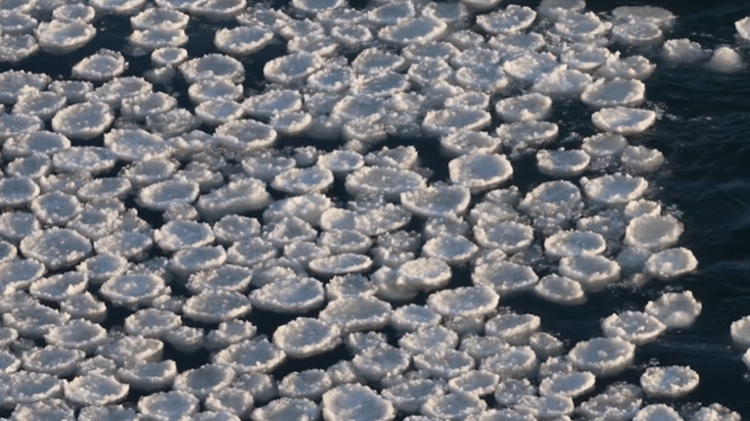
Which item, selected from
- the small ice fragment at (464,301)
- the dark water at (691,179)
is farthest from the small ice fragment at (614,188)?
the small ice fragment at (464,301)

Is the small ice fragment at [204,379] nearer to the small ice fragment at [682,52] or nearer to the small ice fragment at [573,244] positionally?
the small ice fragment at [573,244]

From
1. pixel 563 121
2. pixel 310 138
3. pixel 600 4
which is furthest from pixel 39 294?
pixel 600 4

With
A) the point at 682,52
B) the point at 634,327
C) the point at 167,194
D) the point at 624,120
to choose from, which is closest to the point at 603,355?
the point at 634,327

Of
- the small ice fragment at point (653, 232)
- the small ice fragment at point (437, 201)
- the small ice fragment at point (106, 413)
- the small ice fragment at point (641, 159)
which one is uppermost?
the small ice fragment at point (641, 159)

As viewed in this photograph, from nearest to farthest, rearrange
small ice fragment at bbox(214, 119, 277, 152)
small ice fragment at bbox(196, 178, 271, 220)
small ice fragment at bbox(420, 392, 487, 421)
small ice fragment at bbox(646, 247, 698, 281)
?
1. small ice fragment at bbox(420, 392, 487, 421)
2. small ice fragment at bbox(646, 247, 698, 281)
3. small ice fragment at bbox(196, 178, 271, 220)
4. small ice fragment at bbox(214, 119, 277, 152)

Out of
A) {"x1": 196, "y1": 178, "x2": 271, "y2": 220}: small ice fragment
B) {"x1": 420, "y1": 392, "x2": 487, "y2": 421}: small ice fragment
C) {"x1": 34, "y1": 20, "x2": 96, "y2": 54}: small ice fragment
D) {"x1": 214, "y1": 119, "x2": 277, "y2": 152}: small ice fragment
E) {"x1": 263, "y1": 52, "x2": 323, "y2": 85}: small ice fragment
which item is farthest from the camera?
{"x1": 34, "y1": 20, "x2": 96, "y2": 54}: small ice fragment

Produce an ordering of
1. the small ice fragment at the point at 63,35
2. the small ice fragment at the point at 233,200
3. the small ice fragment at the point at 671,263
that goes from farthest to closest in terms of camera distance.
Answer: the small ice fragment at the point at 63,35, the small ice fragment at the point at 233,200, the small ice fragment at the point at 671,263

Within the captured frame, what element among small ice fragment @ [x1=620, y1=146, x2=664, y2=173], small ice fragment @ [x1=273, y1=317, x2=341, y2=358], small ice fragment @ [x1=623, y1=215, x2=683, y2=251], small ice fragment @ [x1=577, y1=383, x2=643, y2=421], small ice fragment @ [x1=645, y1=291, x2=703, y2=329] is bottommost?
small ice fragment @ [x1=273, y1=317, x2=341, y2=358]

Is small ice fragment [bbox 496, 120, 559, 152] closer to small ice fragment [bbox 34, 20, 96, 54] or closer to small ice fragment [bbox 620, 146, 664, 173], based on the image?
small ice fragment [bbox 620, 146, 664, 173]

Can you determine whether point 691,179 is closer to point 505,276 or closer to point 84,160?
point 505,276

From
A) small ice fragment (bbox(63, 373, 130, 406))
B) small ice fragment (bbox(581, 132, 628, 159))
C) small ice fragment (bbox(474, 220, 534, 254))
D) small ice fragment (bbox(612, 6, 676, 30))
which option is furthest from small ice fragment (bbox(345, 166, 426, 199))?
small ice fragment (bbox(612, 6, 676, 30))
